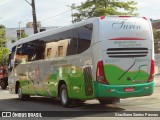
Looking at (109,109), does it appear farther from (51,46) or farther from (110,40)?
(51,46)

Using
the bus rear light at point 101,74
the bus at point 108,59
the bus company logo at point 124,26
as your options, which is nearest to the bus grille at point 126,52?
the bus at point 108,59

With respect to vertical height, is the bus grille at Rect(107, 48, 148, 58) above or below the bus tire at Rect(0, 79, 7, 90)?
above

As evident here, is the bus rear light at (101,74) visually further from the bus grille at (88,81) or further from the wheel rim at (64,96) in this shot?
the wheel rim at (64,96)

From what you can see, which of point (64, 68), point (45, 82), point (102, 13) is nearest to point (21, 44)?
point (45, 82)

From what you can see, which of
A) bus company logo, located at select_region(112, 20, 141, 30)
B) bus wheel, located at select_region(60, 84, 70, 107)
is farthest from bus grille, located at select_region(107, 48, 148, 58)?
bus wheel, located at select_region(60, 84, 70, 107)

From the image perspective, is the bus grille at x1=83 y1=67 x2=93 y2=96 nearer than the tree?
Yes

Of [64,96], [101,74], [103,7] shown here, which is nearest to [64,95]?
[64,96]

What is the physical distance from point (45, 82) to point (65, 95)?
2386 millimetres

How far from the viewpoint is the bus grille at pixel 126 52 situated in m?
14.6

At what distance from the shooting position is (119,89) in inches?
571

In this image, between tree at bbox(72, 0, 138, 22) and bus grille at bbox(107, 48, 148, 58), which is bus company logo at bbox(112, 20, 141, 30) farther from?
tree at bbox(72, 0, 138, 22)

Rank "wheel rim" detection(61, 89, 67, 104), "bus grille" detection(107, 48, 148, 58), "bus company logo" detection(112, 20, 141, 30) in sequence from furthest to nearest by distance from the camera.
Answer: "wheel rim" detection(61, 89, 67, 104), "bus company logo" detection(112, 20, 141, 30), "bus grille" detection(107, 48, 148, 58)

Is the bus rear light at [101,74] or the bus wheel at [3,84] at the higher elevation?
the bus rear light at [101,74]

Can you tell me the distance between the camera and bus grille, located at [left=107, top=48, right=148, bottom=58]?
1455 cm
